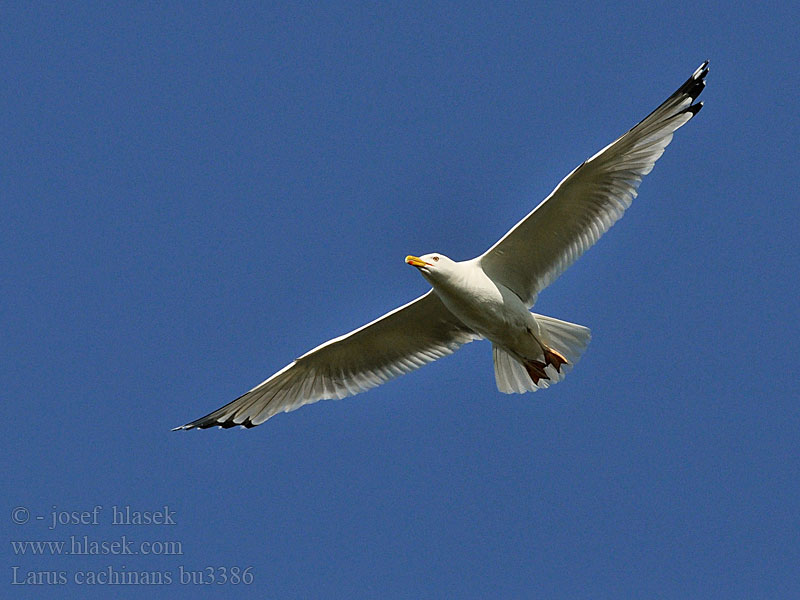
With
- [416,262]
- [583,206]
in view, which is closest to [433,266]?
→ [416,262]

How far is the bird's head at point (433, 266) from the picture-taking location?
1032 centimetres

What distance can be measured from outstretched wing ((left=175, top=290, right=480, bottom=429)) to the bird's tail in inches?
16.4

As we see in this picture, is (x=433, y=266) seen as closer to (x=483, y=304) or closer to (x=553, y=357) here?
(x=483, y=304)

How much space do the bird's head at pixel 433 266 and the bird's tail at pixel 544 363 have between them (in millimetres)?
1082

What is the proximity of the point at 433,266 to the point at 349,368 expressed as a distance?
1825 mm

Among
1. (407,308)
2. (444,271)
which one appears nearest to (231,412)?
(407,308)

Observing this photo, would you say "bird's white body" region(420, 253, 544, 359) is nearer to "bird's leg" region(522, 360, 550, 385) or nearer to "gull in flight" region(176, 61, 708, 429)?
"gull in flight" region(176, 61, 708, 429)

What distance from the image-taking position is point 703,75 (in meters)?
10.5

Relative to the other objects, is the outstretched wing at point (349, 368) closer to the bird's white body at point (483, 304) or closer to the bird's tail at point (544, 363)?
the bird's tail at point (544, 363)

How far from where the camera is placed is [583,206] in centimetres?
1076

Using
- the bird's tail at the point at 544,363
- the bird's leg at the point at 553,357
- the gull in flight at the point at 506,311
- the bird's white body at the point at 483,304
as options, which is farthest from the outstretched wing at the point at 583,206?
the bird's leg at the point at 553,357

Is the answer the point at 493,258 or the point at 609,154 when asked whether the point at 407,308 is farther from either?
the point at 609,154

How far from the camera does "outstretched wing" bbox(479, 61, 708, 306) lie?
34.2ft

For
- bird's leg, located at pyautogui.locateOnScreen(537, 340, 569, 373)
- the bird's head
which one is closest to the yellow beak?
the bird's head
